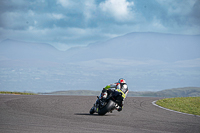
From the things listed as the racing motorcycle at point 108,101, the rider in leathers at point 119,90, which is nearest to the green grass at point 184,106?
the rider in leathers at point 119,90

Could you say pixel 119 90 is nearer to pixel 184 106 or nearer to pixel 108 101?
pixel 108 101

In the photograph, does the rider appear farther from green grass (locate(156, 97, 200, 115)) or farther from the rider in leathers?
green grass (locate(156, 97, 200, 115))

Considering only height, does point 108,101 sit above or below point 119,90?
below

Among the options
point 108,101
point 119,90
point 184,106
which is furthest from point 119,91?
point 184,106

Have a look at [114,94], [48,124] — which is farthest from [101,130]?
[114,94]

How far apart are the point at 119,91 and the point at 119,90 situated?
→ 0.09 meters

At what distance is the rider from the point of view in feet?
43.8

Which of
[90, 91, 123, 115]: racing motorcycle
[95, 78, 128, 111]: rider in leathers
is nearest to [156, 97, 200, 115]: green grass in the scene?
[95, 78, 128, 111]: rider in leathers

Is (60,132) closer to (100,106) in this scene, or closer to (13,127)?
(13,127)

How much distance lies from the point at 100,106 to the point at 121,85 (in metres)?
1.32

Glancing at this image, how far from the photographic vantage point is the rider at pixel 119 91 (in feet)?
43.8

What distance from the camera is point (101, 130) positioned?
9.02 meters

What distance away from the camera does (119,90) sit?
44.2 feet

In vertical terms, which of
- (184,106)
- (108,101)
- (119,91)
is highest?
(119,91)
